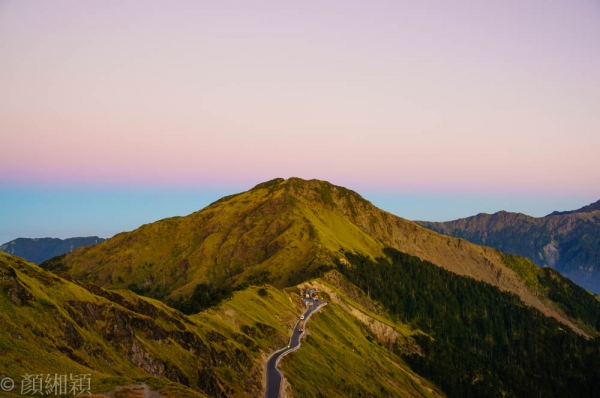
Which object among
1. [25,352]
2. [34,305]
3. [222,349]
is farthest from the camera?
[222,349]

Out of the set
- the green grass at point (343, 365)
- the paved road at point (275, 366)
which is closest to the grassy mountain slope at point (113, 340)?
the paved road at point (275, 366)

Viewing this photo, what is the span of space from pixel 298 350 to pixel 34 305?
67684 millimetres

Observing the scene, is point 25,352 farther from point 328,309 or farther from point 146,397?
point 328,309

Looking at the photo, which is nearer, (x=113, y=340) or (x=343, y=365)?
(x=113, y=340)

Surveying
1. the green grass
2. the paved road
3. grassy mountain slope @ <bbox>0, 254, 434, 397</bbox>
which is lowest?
the green grass

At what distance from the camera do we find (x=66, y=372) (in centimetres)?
5581

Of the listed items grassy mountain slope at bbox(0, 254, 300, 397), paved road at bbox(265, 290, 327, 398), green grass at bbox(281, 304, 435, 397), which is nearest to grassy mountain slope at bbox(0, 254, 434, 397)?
grassy mountain slope at bbox(0, 254, 300, 397)

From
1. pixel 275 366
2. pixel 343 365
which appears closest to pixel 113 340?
pixel 275 366

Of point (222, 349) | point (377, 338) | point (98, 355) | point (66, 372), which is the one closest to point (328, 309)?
point (377, 338)

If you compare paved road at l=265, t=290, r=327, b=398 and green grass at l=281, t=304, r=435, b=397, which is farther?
green grass at l=281, t=304, r=435, b=397

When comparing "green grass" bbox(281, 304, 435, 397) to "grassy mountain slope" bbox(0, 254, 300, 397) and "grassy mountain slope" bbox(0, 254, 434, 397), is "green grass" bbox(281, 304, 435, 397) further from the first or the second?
"grassy mountain slope" bbox(0, 254, 300, 397)

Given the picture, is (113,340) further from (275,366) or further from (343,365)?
(343,365)

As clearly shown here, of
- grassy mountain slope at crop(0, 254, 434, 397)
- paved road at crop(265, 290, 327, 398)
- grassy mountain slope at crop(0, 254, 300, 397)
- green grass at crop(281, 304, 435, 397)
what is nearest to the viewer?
grassy mountain slope at crop(0, 254, 300, 397)

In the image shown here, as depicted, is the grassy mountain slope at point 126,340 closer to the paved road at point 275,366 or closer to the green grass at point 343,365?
the green grass at point 343,365
